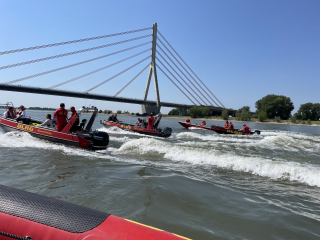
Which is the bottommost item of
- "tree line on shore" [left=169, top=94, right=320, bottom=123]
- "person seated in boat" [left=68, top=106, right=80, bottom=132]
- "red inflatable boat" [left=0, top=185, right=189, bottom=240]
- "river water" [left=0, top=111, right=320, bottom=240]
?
"river water" [left=0, top=111, right=320, bottom=240]

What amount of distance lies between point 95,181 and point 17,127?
8.28 m

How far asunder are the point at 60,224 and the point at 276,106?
9537 centimetres

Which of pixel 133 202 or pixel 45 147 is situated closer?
pixel 133 202

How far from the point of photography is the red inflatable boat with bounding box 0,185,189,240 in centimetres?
158

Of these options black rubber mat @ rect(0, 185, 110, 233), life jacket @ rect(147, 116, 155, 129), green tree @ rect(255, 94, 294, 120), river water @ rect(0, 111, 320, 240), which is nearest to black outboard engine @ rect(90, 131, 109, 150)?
river water @ rect(0, 111, 320, 240)

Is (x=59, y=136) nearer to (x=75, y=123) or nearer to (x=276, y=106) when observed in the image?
(x=75, y=123)

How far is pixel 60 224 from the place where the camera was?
1.63m

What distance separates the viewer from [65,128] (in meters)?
9.25

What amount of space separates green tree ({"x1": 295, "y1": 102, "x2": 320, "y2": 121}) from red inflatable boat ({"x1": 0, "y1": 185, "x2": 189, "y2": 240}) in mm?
99186

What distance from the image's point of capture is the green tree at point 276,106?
275 feet

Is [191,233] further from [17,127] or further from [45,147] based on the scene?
[17,127]

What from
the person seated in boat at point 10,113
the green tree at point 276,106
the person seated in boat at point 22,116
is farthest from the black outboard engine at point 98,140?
the green tree at point 276,106

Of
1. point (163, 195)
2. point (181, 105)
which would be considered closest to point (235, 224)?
point (163, 195)

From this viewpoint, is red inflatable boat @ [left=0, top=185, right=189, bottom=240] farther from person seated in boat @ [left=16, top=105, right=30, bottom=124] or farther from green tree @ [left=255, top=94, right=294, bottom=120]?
green tree @ [left=255, top=94, right=294, bottom=120]
